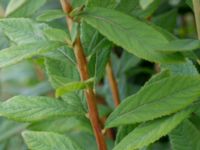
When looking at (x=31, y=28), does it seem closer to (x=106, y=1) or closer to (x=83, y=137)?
(x=106, y=1)

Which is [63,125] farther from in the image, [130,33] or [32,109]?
[130,33]

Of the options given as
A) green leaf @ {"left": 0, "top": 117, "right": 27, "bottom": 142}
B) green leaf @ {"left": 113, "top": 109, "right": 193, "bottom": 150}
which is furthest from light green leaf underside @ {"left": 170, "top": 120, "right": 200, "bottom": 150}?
green leaf @ {"left": 0, "top": 117, "right": 27, "bottom": 142}

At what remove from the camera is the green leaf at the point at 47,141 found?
0.69 metres

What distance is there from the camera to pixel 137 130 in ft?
2.16

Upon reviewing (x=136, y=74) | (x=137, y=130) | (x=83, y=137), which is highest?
(x=137, y=130)

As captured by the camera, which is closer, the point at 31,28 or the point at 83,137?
the point at 31,28

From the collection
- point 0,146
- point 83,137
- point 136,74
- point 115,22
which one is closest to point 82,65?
point 115,22

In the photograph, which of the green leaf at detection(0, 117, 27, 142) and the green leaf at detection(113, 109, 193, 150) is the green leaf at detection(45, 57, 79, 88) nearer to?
the green leaf at detection(113, 109, 193, 150)

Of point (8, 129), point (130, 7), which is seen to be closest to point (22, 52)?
point (130, 7)

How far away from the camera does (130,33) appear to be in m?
0.62

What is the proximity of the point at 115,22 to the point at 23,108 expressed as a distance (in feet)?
0.53

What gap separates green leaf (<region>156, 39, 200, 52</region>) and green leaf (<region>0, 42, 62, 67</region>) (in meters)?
0.13

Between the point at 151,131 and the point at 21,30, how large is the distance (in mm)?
217

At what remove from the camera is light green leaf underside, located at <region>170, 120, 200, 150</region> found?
70cm
